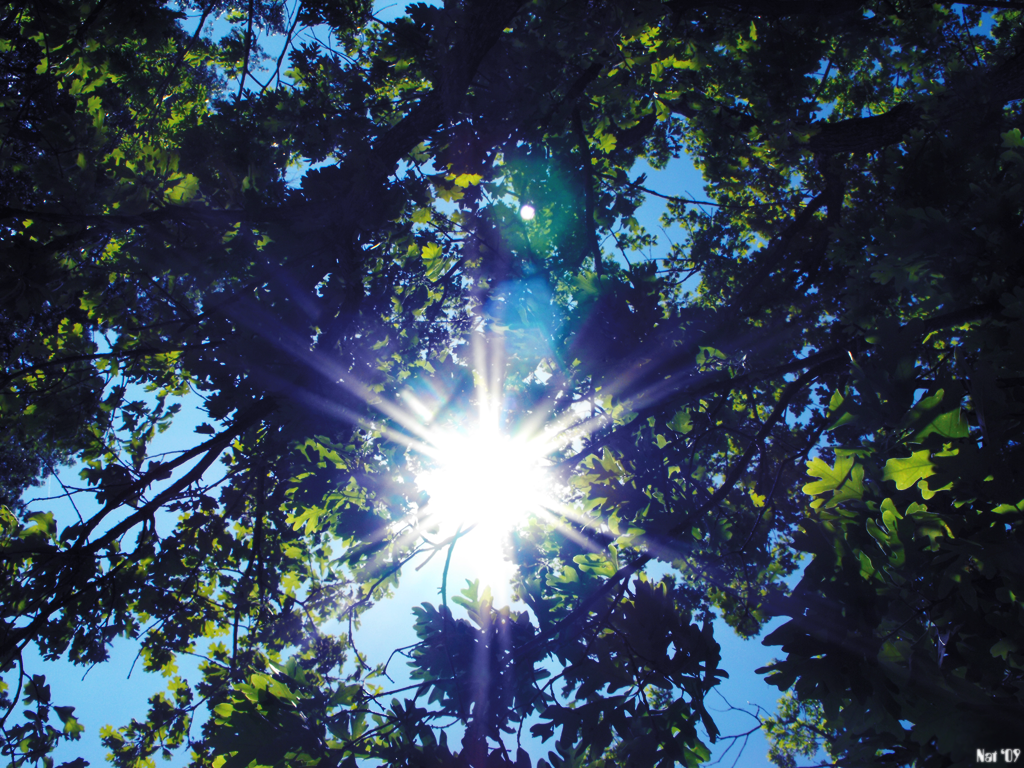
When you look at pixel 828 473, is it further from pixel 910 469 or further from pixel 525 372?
pixel 525 372

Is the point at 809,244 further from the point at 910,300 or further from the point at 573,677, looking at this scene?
the point at 573,677

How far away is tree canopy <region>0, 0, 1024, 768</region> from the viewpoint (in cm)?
224

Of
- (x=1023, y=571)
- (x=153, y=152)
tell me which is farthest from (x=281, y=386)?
(x=1023, y=571)

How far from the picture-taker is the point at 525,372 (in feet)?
13.9

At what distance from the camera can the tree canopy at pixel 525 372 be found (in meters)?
2.24

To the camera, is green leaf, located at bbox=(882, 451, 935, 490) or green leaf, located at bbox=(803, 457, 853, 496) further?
green leaf, located at bbox=(803, 457, 853, 496)

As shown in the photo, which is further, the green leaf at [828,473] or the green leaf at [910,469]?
the green leaf at [828,473]

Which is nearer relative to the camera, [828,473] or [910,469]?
[910,469]

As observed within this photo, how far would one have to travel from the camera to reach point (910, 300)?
5484mm

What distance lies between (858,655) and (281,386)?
4.04m

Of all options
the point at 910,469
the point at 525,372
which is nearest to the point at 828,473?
the point at 910,469

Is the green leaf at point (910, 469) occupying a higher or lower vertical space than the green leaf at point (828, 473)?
lower

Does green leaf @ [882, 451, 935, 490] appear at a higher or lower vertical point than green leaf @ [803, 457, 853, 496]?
lower

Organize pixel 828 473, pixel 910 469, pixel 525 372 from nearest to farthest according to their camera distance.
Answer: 1. pixel 910 469
2. pixel 828 473
3. pixel 525 372
